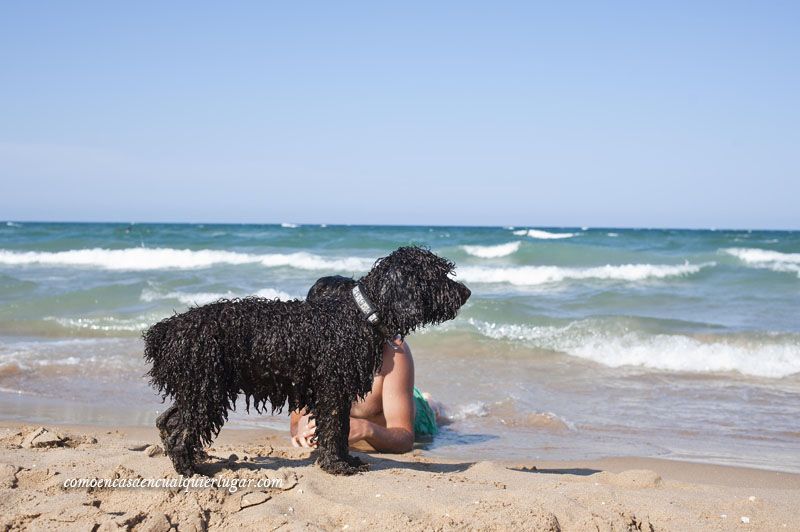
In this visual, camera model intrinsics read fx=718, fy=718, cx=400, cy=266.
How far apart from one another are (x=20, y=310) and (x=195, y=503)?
36.7 feet

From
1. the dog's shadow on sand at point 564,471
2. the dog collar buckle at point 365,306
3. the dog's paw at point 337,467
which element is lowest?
the dog's shadow on sand at point 564,471

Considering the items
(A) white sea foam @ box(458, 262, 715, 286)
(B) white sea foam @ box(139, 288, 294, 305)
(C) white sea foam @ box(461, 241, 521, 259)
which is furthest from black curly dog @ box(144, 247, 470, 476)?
(C) white sea foam @ box(461, 241, 521, 259)

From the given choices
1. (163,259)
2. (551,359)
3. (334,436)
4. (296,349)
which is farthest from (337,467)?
(163,259)

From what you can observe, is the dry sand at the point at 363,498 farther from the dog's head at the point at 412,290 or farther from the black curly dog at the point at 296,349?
the dog's head at the point at 412,290

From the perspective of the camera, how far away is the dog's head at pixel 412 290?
4.19 m

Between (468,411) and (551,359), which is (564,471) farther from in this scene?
(551,359)

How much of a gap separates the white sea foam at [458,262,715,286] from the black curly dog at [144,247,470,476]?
16574 mm

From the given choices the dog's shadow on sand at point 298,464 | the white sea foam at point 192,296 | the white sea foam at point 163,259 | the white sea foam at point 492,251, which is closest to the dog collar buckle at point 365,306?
the dog's shadow on sand at point 298,464

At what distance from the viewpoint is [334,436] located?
4.33m

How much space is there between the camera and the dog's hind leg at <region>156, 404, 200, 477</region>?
4.05 m

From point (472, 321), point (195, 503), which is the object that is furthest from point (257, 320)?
point (472, 321)

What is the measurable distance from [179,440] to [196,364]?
0.51m

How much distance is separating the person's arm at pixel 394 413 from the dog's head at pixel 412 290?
111cm

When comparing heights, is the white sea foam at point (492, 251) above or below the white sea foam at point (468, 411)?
above
